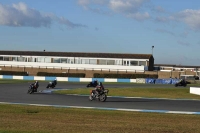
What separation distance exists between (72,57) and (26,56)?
10.8 metres

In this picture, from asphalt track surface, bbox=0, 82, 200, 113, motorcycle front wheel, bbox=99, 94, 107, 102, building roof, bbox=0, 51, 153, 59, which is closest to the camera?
asphalt track surface, bbox=0, 82, 200, 113

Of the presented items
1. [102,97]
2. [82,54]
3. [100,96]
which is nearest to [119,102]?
[102,97]

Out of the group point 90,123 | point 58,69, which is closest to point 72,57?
point 58,69

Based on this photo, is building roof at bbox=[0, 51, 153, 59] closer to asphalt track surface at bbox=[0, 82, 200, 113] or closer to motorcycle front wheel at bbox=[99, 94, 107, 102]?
asphalt track surface at bbox=[0, 82, 200, 113]

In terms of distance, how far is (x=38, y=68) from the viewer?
8700 centimetres

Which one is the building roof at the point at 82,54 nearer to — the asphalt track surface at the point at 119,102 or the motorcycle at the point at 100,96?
the asphalt track surface at the point at 119,102

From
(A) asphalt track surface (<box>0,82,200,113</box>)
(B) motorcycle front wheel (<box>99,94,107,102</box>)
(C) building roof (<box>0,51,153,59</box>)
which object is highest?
(C) building roof (<box>0,51,153,59</box>)

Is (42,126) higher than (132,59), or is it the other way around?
(132,59)

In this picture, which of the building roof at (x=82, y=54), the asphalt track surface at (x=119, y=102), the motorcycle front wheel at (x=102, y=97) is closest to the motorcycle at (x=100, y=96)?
the motorcycle front wheel at (x=102, y=97)

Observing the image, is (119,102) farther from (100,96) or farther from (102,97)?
(100,96)

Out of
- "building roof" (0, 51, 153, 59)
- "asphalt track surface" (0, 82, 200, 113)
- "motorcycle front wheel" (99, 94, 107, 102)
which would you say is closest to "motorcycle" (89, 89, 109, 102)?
"motorcycle front wheel" (99, 94, 107, 102)

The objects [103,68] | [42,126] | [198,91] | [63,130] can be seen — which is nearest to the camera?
[63,130]

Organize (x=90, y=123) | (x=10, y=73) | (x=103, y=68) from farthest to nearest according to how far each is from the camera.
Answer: (x=103, y=68) → (x=10, y=73) → (x=90, y=123)

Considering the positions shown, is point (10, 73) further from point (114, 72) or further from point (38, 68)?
point (114, 72)
